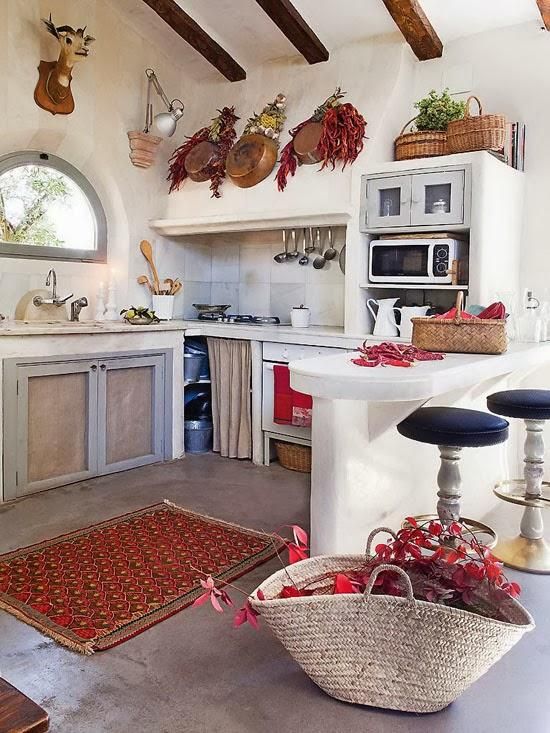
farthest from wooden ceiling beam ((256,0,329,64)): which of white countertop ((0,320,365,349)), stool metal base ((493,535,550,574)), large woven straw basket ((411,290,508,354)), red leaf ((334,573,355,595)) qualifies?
red leaf ((334,573,355,595))

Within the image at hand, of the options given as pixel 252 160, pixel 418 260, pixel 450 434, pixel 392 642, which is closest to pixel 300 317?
pixel 418 260

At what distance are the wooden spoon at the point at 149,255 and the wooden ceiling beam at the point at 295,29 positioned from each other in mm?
1677

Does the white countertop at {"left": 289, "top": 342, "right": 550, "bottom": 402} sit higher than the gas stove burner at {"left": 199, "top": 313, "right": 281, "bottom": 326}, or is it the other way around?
the gas stove burner at {"left": 199, "top": 313, "right": 281, "bottom": 326}

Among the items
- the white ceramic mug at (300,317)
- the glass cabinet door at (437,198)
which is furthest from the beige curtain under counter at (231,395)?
the glass cabinet door at (437,198)

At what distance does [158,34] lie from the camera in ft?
15.4

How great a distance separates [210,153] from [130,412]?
6.22ft

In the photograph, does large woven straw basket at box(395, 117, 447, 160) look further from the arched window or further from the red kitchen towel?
the arched window

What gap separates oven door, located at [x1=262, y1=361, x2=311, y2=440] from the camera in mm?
4301

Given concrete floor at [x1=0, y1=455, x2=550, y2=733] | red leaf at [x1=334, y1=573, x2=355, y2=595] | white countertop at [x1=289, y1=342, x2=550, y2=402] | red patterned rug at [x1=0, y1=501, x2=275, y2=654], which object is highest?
white countertop at [x1=289, y1=342, x2=550, y2=402]

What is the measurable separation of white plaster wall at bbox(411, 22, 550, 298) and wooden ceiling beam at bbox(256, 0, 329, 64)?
86cm

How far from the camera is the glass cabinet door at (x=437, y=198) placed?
3551 mm

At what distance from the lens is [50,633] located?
222cm

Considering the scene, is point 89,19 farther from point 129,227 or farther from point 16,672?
point 16,672

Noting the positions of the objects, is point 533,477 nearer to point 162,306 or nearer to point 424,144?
point 424,144
